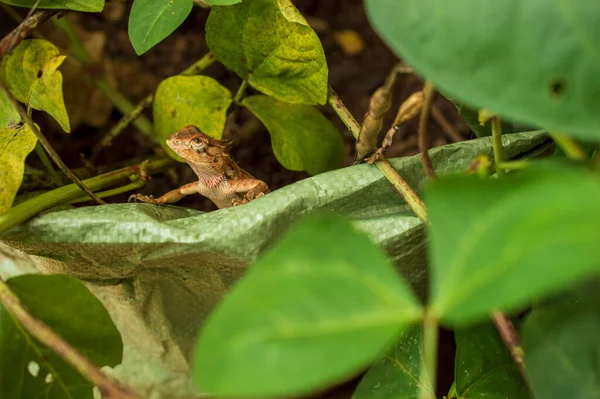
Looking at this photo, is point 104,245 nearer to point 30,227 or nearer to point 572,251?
point 30,227

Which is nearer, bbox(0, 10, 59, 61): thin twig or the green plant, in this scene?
the green plant

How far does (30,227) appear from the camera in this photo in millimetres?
1033

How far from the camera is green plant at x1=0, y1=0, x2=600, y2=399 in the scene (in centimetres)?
55

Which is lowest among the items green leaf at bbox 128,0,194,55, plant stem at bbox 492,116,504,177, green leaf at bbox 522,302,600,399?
green leaf at bbox 522,302,600,399

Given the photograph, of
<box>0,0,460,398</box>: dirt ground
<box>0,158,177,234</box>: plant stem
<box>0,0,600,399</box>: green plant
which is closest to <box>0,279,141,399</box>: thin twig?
<box>0,0,600,399</box>: green plant

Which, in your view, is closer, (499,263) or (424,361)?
(499,263)

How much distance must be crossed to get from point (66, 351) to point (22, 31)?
61cm

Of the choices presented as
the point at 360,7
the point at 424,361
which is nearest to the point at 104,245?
the point at 424,361

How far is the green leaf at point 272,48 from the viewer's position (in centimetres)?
119

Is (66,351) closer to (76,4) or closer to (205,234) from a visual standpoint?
(205,234)

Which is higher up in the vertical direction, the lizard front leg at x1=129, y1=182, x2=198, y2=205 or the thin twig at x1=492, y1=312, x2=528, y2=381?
the lizard front leg at x1=129, y1=182, x2=198, y2=205

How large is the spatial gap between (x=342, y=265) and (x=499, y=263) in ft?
0.49

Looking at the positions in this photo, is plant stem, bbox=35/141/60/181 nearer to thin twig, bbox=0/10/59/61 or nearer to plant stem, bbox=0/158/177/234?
plant stem, bbox=0/158/177/234

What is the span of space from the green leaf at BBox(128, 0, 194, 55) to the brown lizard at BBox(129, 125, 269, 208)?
1.10 feet
